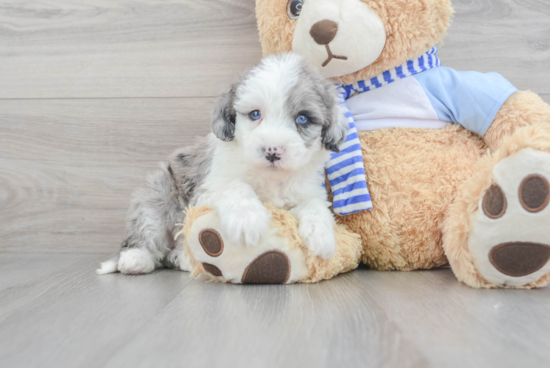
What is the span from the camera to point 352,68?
59.9 inches

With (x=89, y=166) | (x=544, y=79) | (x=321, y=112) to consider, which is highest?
(x=544, y=79)

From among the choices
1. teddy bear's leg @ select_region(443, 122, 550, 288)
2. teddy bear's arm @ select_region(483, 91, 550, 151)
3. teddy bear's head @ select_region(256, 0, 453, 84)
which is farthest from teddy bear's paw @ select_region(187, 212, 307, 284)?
teddy bear's arm @ select_region(483, 91, 550, 151)

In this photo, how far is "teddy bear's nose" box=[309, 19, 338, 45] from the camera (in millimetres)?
1434

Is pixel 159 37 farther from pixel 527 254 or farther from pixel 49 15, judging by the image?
pixel 527 254

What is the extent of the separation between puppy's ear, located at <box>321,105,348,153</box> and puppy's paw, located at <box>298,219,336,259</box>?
0.26m

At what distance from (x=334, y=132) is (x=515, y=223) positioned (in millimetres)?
572

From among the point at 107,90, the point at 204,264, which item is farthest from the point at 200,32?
the point at 204,264

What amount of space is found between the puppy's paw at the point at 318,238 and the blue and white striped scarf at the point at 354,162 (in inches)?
8.3

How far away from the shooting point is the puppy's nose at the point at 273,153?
1.23 meters

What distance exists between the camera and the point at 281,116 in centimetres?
130

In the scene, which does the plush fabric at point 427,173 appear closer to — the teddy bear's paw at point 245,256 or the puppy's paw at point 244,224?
the teddy bear's paw at point 245,256

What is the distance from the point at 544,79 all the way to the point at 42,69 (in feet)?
7.88

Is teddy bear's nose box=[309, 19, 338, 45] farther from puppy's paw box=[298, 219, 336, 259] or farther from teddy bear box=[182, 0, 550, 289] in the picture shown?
puppy's paw box=[298, 219, 336, 259]

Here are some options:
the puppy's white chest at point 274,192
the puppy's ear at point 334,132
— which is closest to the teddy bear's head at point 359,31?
the puppy's ear at point 334,132
